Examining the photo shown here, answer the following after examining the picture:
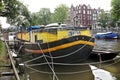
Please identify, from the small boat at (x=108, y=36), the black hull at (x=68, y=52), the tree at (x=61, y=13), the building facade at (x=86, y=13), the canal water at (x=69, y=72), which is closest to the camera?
the canal water at (x=69, y=72)

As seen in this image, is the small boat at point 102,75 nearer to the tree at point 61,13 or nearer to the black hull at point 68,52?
the black hull at point 68,52

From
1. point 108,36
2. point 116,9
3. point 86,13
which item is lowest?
point 108,36

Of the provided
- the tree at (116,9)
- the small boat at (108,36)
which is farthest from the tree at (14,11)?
the small boat at (108,36)

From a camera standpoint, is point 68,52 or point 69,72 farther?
point 68,52

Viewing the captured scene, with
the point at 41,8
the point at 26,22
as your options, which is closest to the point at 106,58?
the point at 26,22

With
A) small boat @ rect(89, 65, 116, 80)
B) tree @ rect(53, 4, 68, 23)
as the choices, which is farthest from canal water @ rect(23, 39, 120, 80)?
tree @ rect(53, 4, 68, 23)

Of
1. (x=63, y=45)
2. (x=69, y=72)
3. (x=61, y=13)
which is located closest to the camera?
(x=69, y=72)

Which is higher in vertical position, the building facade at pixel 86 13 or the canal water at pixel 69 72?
the building facade at pixel 86 13

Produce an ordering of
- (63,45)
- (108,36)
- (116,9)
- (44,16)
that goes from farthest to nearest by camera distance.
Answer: (44,16) < (108,36) < (116,9) < (63,45)

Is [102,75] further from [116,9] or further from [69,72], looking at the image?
[116,9]

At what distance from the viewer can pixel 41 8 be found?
9262 cm

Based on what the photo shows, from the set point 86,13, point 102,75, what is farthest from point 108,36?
point 102,75

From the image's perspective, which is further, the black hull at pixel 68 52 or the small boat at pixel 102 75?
the black hull at pixel 68 52

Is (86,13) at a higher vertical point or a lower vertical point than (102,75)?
higher
